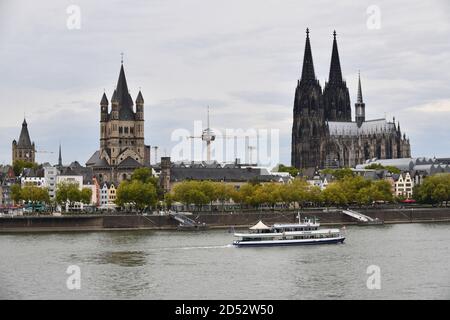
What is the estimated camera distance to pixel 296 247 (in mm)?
63719

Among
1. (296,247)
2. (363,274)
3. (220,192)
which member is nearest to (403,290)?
(363,274)

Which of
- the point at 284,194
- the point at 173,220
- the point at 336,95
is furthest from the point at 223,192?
the point at 336,95

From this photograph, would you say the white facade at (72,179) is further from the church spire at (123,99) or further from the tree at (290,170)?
the tree at (290,170)

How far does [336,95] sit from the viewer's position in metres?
167

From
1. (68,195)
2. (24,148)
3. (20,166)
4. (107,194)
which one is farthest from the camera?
(24,148)

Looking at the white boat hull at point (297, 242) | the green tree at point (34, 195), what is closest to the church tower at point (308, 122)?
the green tree at point (34, 195)

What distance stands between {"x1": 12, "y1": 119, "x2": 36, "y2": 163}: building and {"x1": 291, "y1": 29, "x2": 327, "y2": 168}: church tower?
43.2m

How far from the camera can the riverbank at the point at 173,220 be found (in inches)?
3187

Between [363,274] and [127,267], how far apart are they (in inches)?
465

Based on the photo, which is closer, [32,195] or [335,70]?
[32,195]

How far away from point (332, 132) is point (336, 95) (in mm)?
6770

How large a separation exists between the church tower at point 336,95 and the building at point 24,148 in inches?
1954

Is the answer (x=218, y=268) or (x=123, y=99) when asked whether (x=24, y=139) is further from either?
(x=218, y=268)
